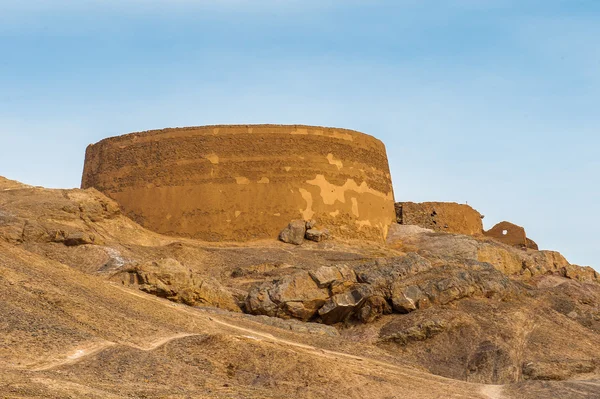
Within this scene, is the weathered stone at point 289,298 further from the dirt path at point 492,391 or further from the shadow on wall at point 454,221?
the shadow on wall at point 454,221

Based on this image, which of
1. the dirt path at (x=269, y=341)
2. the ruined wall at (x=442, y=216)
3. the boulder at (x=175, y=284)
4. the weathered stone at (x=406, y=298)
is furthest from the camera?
the ruined wall at (x=442, y=216)

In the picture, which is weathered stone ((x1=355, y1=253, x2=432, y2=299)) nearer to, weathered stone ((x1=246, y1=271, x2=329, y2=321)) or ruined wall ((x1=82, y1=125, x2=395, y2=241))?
weathered stone ((x1=246, y1=271, x2=329, y2=321))

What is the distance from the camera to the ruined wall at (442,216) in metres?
27.8

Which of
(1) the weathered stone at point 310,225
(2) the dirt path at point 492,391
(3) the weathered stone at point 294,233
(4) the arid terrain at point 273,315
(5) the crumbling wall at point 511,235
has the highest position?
(5) the crumbling wall at point 511,235

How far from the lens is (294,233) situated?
23.5 meters

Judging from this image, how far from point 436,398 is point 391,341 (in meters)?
5.04

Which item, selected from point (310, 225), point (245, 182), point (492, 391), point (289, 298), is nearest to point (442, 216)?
point (310, 225)

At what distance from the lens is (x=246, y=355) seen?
1180 cm

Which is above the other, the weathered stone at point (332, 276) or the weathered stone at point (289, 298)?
the weathered stone at point (332, 276)

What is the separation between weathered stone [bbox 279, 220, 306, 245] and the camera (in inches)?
925

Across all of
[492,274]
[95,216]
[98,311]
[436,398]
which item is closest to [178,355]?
[98,311]

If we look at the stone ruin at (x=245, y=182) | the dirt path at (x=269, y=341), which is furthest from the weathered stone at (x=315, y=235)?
the dirt path at (x=269, y=341)

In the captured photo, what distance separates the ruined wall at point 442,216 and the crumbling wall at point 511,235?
1.47 ft

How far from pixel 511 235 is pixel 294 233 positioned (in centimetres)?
803
